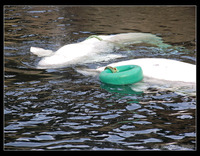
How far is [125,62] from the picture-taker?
29.0 ft

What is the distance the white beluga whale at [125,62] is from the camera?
26.0 feet

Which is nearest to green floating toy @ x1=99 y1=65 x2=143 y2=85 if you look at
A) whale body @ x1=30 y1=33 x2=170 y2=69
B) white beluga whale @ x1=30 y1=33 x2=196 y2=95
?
white beluga whale @ x1=30 y1=33 x2=196 y2=95

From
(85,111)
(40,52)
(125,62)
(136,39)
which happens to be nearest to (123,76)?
(125,62)

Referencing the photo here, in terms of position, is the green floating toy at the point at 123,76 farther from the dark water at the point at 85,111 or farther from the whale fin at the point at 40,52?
the whale fin at the point at 40,52

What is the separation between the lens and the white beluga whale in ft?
26.0

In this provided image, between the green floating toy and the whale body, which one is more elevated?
the whale body

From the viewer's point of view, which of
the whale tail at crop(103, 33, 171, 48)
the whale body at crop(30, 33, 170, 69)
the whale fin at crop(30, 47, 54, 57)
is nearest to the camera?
the whale body at crop(30, 33, 170, 69)

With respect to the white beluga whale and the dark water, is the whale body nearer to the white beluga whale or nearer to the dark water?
the white beluga whale

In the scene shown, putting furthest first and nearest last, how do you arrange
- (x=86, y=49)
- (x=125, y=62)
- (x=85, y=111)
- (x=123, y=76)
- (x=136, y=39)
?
(x=136, y=39) → (x=86, y=49) → (x=125, y=62) → (x=123, y=76) → (x=85, y=111)

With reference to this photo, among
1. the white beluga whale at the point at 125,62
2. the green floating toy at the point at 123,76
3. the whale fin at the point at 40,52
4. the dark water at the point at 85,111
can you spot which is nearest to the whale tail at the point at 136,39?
the white beluga whale at the point at 125,62

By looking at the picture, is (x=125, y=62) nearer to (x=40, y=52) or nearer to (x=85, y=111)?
(x=85, y=111)

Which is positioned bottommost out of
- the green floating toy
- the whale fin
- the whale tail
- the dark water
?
the dark water

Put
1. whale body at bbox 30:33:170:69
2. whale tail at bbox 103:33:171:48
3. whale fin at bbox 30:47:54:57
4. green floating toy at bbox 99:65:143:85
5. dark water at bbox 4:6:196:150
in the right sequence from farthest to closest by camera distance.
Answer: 1. whale tail at bbox 103:33:171:48
2. whale fin at bbox 30:47:54:57
3. whale body at bbox 30:33:170:69
4. green floating toy at bbox 99:65:143:85
5. dark water at bbox 4:6:196:150

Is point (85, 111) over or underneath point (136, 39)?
underneath
